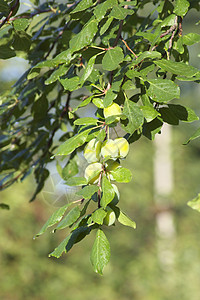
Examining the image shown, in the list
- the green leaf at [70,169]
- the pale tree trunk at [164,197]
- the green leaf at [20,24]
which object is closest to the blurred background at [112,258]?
the pale tree trunk at [164,197]

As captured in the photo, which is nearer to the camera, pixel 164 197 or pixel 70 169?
pixel 70 169

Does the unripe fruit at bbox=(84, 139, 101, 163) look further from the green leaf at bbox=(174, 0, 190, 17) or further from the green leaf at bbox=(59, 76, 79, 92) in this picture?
the green leaf at bbox=(174, 0, 190, 17)

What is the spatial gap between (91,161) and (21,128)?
48 cm

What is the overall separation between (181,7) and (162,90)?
0.17 meters

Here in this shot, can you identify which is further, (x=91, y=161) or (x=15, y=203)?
(x=15, y=203)

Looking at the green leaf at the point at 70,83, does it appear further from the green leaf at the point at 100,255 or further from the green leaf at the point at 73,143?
the green leaf at the point at 100,255

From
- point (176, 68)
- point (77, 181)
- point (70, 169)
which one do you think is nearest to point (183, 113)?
point (176, 68)

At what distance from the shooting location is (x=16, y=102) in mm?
812

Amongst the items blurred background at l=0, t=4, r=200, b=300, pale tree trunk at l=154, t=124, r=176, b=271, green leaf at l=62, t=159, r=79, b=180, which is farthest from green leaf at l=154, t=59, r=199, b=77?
pale tree trunk at l=154, t=124, r=176, b=271

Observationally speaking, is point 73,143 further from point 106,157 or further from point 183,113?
point 183,113

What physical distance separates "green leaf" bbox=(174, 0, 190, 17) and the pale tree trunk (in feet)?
11.9

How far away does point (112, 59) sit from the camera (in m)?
0.50

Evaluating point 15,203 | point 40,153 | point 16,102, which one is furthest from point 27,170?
point 15,203

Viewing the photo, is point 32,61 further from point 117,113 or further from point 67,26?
point 117,113
